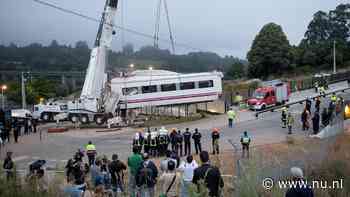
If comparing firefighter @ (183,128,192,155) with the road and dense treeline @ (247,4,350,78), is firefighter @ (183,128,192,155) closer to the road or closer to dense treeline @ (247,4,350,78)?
the road

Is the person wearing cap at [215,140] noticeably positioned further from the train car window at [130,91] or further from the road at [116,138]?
the train car window at [130,91]

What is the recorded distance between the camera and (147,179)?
9398mm

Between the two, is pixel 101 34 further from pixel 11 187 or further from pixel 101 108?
pixel 11 187

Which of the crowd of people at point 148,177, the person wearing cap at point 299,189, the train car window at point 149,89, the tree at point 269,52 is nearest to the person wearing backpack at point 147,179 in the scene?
the crowd of people at point 148,177

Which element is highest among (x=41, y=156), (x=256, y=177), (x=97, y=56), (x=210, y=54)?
(x=210, y=54)

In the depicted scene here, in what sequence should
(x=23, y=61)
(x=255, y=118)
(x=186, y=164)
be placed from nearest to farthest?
(x=186, y=164), (x=255, y=118), (x=23, y=61)

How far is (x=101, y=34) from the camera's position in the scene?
30.8m

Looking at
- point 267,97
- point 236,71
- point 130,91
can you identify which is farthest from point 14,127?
point 236,71

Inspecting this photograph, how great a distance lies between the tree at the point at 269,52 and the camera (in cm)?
5791

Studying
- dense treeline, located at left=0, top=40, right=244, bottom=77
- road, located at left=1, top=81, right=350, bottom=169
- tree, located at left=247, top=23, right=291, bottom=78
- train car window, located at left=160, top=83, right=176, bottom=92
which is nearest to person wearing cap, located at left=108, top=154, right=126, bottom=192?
road, located at left=1, top=81, right=350, bottom=169

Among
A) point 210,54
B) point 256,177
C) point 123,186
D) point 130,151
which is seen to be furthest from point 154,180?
point 210,54

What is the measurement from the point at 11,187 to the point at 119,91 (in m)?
25.3

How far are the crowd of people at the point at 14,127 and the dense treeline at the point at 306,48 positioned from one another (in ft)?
126

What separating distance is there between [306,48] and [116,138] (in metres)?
50.9
